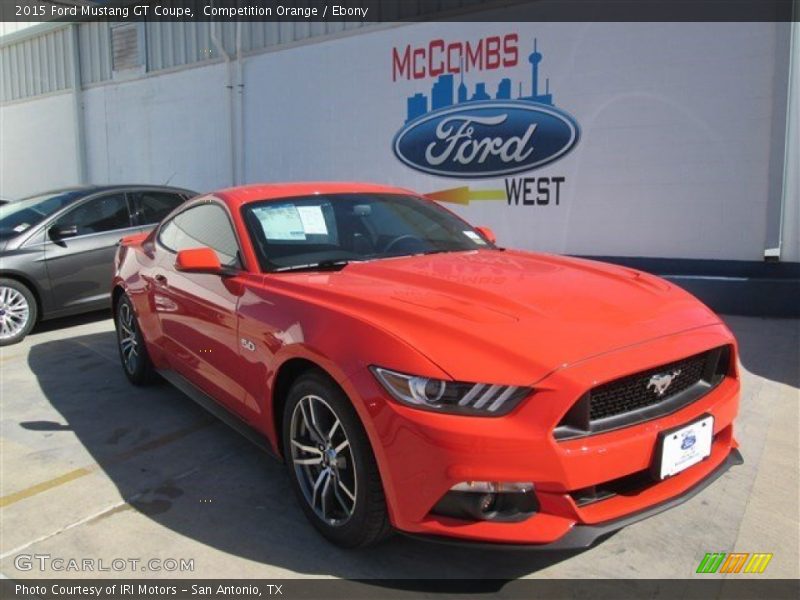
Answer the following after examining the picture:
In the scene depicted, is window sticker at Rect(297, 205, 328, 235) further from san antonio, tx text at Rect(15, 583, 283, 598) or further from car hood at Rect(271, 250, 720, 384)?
san antonio, tx text at Rect(15, 583, 283, 598)

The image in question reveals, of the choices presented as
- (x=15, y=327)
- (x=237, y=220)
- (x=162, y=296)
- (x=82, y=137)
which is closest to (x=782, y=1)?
(x=237, y=220)

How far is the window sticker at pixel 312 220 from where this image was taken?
11.7 feet

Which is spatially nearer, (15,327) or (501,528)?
(501,528)

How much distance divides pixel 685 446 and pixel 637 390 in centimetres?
28

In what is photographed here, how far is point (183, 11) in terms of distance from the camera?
475 inches

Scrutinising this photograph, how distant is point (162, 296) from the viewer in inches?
166

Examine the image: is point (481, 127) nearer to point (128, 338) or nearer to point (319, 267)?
point (128, 338)

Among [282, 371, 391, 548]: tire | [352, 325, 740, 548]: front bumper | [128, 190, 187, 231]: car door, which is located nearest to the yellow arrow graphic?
[128, 190, 187, 231]: car door

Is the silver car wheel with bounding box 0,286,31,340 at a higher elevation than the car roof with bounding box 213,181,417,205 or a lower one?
lower

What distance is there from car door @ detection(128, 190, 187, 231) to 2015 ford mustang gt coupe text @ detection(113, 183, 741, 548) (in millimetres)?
4381

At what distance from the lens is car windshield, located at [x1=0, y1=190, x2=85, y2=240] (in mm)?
6820

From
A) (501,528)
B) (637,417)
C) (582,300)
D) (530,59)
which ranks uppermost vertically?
(530,59)

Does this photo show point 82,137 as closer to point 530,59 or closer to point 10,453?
point 530,59

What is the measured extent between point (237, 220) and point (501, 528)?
2.19 metres
